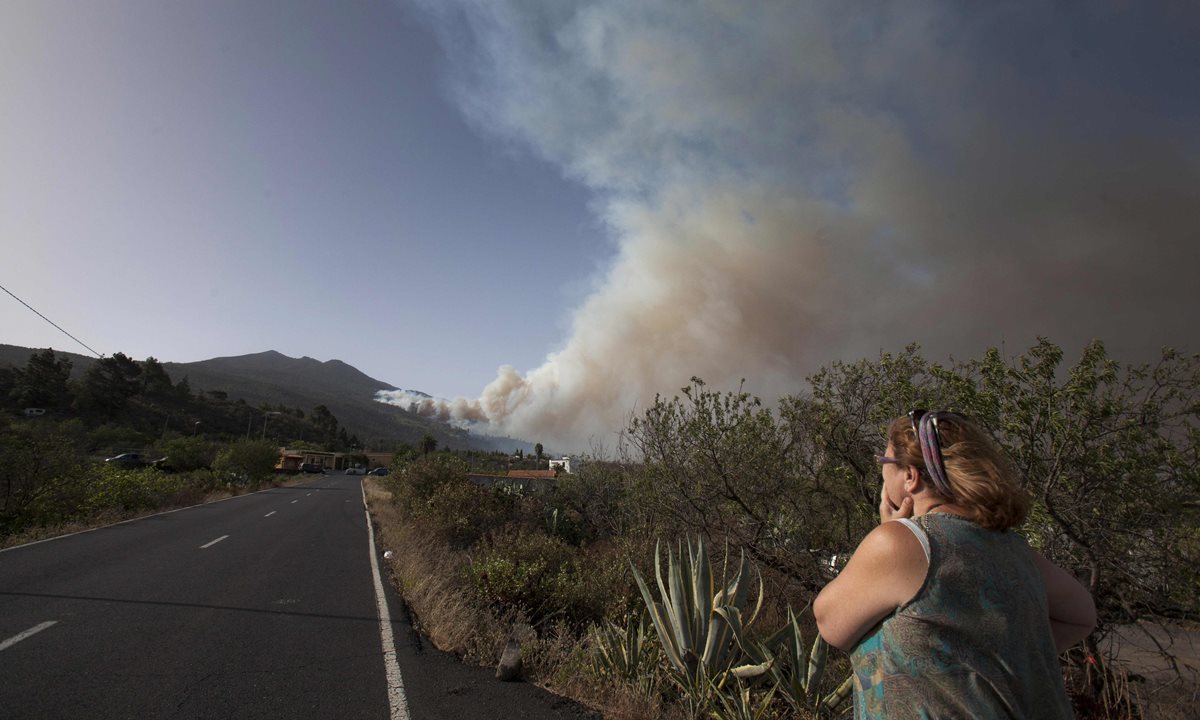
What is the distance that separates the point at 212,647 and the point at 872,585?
637 centimetres

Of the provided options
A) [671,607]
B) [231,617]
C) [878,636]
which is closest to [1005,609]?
[878,636]

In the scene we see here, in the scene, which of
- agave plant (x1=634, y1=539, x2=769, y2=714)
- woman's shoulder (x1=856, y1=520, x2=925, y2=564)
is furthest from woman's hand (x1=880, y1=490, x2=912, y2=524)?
agave plant (x1=634, y1=539, x2=769, y2=714)

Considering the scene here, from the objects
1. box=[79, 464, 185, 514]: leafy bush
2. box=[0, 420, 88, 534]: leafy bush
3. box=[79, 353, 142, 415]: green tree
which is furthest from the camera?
box=[79, 353, 142, 415]: green tree

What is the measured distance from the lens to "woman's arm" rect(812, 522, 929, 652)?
53.4 inches

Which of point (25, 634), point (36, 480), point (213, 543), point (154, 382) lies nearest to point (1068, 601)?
point (25, 634)

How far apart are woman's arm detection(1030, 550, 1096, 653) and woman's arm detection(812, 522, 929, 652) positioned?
491mm

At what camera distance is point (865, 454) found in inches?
262

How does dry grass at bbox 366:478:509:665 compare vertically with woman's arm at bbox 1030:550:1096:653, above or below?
below

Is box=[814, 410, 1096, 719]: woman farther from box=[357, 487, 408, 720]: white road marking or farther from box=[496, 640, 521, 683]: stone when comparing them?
Answer: box=[496, 640, 521, 683]: stone

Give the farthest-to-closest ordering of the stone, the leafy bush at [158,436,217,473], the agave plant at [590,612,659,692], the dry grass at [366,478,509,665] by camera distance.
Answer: the leafy bush at [158,436,217,473]
the dry grass at [366,478,509,665]
the stone
the agave plant at [590,612,659,692]

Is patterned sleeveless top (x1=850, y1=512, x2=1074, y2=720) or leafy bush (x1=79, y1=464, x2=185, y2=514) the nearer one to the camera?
patterned sleeveless top (x1=850, y1=512, x2=1074, y2=720)

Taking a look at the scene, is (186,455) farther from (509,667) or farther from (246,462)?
(509,667)

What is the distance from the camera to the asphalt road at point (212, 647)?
4359 millimetres

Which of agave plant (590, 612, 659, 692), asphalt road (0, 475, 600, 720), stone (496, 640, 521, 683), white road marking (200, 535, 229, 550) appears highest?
agave plant (590, 612, 659, 692)
